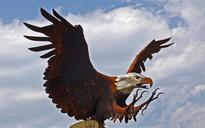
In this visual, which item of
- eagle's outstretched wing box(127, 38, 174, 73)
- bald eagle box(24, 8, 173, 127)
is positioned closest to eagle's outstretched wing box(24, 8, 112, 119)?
bald eagle box(24, 8, 173, 127)

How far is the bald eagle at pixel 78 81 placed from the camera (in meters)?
7.20

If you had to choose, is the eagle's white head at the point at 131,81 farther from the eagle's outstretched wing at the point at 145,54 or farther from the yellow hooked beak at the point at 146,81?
the eagle's outstretched wing at the point at 145,54

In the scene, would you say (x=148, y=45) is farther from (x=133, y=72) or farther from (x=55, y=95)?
(x=55, y=95)

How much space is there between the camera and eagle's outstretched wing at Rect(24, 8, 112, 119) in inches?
283

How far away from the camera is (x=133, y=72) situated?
823 cm

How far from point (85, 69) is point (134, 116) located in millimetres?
893

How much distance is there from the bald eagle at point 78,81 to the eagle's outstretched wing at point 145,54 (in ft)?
2.56

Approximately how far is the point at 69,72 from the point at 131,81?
0.89 metres

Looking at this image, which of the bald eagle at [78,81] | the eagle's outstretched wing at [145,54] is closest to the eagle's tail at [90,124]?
the bald eagle at [78,81]

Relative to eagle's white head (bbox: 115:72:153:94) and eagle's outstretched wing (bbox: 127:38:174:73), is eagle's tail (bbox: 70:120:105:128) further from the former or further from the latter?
eagle's outstretched wing (bbox: 127:38:174:73)

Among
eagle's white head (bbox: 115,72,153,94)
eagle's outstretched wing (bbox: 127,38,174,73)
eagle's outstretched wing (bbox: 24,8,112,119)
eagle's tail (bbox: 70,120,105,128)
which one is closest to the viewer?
eagle's outstretched wing (bbox: 24,8,112,119)

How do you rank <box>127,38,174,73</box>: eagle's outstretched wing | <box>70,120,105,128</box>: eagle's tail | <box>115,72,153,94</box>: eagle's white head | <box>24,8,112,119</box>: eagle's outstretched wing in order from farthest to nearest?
<box>127,38,174,73</box>: eagle's outstretched wing < <box>115,72,153,94</box>: eagle's white head < <box>70,120,105,128</box>: eagle's tail < <box>24,8,112,119</box>: eagle's outstretched wing

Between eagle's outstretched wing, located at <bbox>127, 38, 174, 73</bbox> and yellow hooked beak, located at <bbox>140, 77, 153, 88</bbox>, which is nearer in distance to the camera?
yellow hooked beak, located at <bbox>140, 77, 153, 88</bbox>

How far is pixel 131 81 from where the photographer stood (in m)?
7.71
